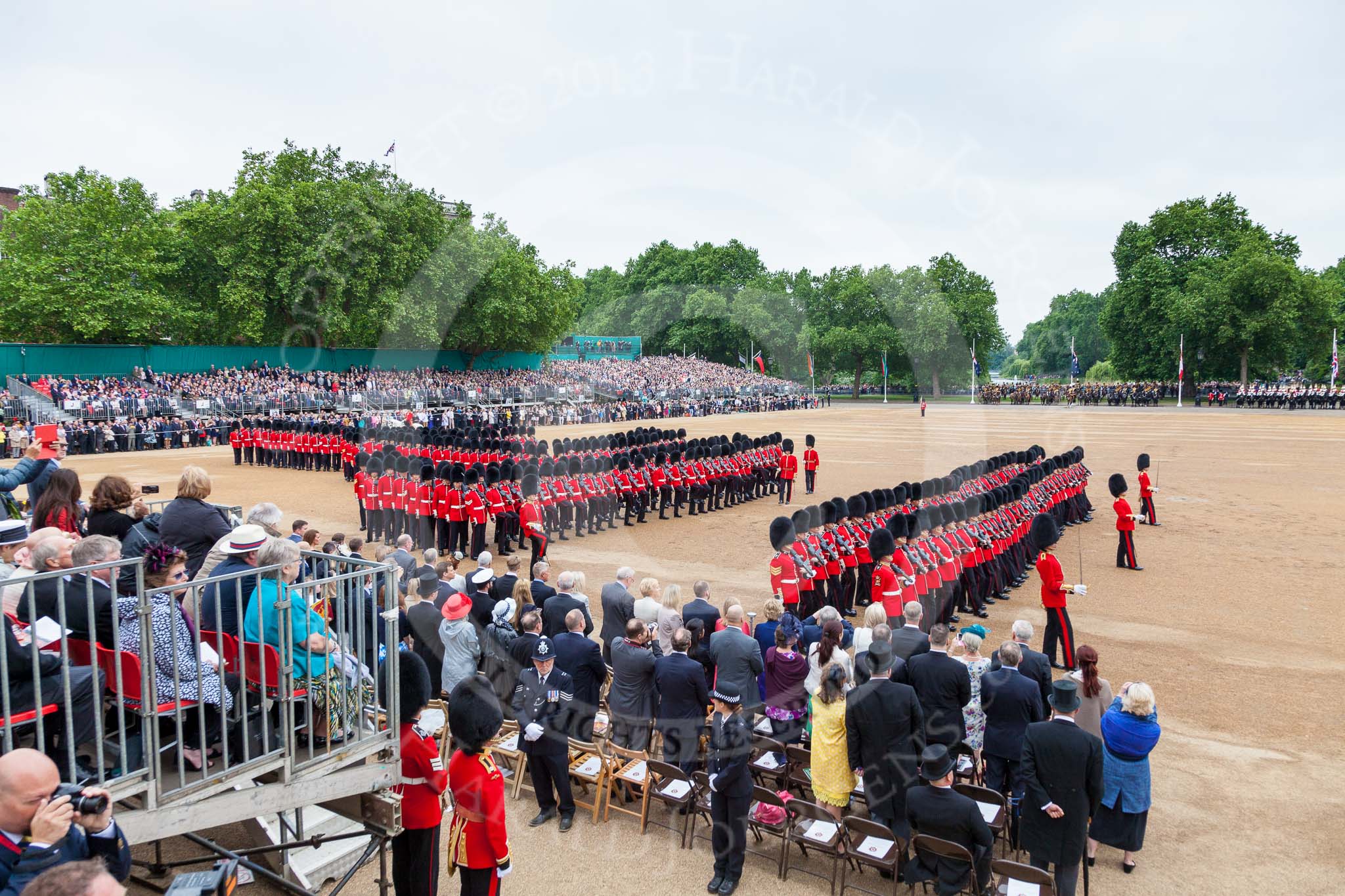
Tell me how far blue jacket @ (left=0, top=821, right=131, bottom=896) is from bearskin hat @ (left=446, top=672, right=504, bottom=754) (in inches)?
50.6

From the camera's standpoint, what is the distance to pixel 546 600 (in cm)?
619

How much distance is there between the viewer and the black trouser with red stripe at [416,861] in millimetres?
3832

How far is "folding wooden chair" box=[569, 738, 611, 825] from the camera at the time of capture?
5074 millimetres

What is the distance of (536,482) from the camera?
39.4 ft

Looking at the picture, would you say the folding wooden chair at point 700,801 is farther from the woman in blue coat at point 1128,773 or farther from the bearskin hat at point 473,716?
the woman in blue coat at point 1128,773

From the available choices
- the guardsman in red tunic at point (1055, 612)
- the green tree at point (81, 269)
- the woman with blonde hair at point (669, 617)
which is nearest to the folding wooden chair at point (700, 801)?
the woman with blonde hair at point (669, 617)

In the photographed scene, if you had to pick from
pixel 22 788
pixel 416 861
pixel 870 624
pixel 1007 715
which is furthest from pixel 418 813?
pixel 1007 715

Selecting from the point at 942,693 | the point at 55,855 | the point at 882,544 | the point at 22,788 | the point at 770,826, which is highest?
the point at 22,788

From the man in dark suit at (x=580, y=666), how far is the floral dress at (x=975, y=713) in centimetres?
237

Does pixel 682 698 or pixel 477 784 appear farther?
pixel 682 698

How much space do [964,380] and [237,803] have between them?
53.1 meters

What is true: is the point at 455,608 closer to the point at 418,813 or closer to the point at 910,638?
the point at 418,813

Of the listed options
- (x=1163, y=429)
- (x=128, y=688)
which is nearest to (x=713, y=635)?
(x=128, y=688)

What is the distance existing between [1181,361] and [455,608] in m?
49.8
